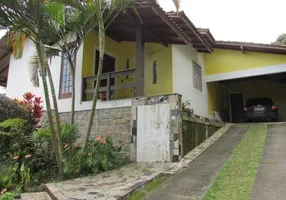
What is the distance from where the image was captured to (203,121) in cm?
911

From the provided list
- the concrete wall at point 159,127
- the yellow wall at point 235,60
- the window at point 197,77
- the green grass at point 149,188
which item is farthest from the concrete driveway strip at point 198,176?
the yellow wall at point 235,60

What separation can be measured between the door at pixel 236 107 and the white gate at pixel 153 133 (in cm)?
1106

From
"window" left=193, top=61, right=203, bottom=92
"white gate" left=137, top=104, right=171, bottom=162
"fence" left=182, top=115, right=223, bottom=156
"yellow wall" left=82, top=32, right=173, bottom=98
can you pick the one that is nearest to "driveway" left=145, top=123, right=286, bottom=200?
"fence" left=182, top=115, right=223, bottom=156

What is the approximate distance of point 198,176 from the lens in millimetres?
5605

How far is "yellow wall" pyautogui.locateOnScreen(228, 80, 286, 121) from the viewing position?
16.0 meters

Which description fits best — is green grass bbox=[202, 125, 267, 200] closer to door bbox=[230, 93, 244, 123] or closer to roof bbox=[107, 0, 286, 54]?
roof bbox=[107, 0, 286, 54]

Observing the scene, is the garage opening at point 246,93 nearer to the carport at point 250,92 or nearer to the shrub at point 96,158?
the carport at point 250,92

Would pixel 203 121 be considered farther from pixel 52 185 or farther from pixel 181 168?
pixel 52 185

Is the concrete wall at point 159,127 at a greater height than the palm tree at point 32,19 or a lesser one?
lesser

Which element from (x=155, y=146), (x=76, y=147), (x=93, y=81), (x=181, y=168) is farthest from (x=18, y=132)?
(x=181, y=168)

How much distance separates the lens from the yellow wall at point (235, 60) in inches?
443

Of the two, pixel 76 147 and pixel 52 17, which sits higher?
pixel 52 17

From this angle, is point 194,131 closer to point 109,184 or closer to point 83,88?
point 109,184

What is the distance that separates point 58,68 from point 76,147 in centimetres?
517
